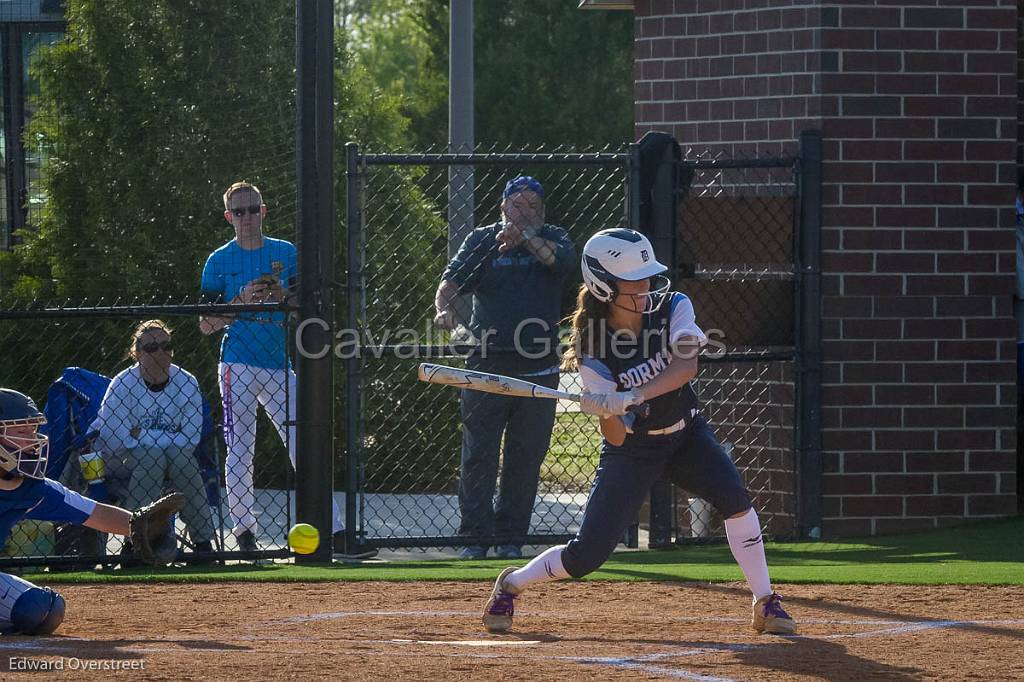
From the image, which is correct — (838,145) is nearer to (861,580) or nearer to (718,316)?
(718,316)

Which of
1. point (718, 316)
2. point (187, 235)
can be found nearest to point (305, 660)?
point (718, 316)

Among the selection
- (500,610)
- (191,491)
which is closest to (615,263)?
(500,610)

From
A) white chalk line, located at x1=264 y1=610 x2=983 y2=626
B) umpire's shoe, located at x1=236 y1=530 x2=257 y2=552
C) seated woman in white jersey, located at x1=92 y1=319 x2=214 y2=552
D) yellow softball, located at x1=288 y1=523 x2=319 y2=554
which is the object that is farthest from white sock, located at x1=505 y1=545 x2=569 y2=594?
seated woman in white jersey, located at x1=92 y1=319 x2=214 y2=552

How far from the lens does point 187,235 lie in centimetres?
1136

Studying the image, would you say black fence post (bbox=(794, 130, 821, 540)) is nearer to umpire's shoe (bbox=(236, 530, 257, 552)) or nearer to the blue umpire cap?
the blue umpire cap

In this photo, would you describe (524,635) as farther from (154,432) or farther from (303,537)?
(154,432)

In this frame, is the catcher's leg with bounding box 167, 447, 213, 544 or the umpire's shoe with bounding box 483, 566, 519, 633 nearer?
the umpire's shoe with bounding box 483, 566, 519, 633

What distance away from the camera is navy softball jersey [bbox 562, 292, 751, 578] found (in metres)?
5.97

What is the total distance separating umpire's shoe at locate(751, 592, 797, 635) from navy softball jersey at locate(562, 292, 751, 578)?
37 cm

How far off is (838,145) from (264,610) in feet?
14.1

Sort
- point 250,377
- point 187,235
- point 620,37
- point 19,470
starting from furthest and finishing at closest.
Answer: point 620,37 < point 187,235 < point 250,377 < point 19,470

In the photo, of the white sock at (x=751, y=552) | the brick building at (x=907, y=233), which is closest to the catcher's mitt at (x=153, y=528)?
the white sock at (x=751, y=552)

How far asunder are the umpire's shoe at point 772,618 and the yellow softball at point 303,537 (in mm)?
2689

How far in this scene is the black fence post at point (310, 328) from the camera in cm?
803
